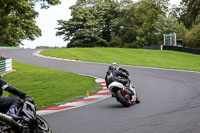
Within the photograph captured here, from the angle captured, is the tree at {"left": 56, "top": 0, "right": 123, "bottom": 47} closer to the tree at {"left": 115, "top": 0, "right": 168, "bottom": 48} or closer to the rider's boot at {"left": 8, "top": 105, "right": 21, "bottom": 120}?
the tree at {"left": 115, "top": 0, "right": 168, "bottom": 48}

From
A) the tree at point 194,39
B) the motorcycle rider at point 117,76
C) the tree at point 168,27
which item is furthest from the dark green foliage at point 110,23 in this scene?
the motorcycle rider at point 117,76

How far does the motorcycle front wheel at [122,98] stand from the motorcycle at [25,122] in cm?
397

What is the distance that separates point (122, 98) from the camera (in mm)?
9812

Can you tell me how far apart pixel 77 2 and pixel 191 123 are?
79254mm

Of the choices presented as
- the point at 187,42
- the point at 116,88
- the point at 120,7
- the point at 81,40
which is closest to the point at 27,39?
the point at 81,40

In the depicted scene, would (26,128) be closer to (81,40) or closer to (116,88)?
(116,88)

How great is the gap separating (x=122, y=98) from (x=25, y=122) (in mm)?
4616

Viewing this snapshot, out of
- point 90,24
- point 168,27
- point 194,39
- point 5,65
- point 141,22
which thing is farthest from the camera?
point 141,22

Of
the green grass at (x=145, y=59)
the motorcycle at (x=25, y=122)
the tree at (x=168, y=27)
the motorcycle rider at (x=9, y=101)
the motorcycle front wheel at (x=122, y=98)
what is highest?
the tree at (x=168, y=27)

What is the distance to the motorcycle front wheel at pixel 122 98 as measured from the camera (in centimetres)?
981

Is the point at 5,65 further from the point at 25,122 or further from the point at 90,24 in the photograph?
the point at 90,24

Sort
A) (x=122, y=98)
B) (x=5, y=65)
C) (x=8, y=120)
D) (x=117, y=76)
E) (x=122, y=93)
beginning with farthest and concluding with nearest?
(x=5, y=65), (x=117, y=76), (x=122, y=93), (x=122, y=98), (x=8, y=120)

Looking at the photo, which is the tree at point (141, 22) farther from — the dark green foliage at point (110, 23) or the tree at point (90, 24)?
the tree at point (90, 24)

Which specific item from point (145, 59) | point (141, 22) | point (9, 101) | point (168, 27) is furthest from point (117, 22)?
point (9, 101)
